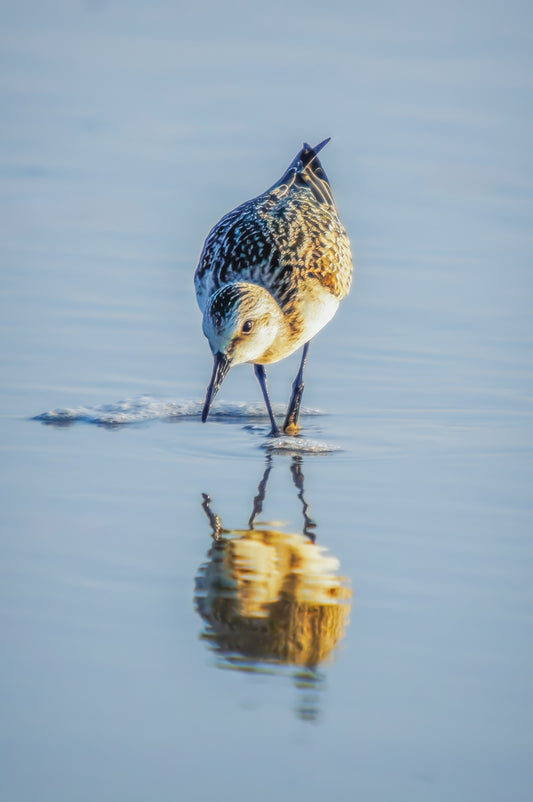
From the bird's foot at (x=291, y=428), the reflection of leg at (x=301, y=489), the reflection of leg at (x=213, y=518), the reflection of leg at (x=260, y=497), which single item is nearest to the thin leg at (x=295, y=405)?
the bird's foot at (x=291, y=428)

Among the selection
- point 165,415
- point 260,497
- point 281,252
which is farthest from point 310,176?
point 260,497

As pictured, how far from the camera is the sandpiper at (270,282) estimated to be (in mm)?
7121

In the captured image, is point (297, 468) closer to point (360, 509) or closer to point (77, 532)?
point (360, 509)

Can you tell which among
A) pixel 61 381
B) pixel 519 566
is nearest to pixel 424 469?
pixel 519 566

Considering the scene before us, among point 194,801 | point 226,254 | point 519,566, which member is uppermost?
point 226,254

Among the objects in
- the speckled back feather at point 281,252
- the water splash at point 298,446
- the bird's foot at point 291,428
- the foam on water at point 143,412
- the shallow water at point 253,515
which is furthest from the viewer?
the speckled back feather at point 281,252

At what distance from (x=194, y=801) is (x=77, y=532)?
2.13 m

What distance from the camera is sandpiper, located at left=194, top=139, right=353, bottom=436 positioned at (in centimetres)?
712

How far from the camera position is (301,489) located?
6.62 meters

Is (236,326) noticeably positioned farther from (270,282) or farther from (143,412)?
(143,412)

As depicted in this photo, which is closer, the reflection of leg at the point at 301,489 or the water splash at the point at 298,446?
the reflection of leg at the point at 301,489

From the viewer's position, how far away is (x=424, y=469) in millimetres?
6844

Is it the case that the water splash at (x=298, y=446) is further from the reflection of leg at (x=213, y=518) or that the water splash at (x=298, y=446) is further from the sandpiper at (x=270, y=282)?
the reflection of leg at (x=213, y=518)

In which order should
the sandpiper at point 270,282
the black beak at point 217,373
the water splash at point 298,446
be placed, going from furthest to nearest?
the water splash at point 298,446 → the sandpiper at point 270,282 → the black beak at point 217,373
